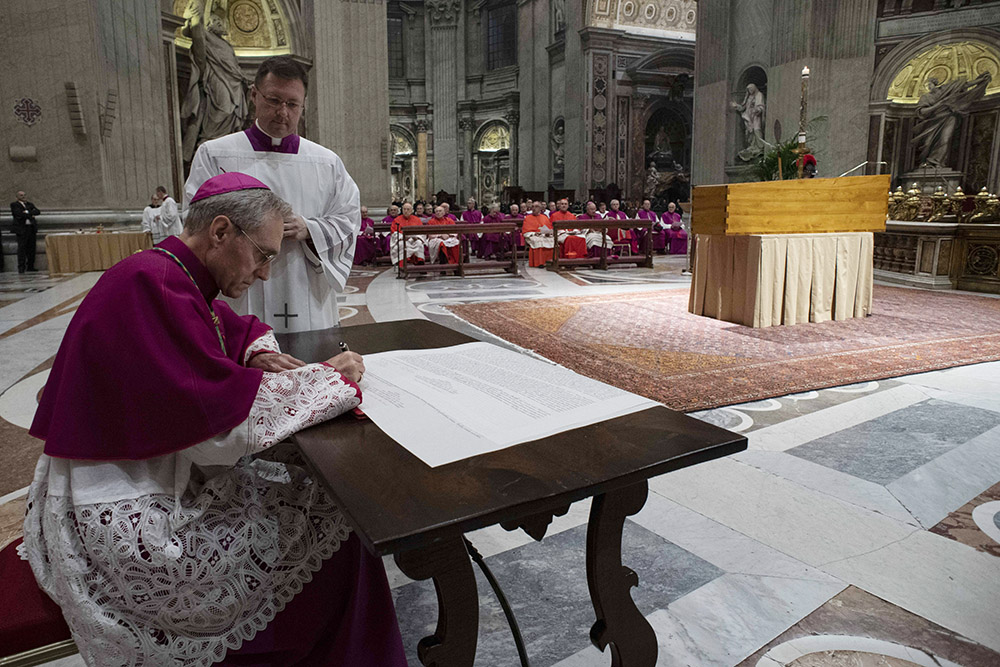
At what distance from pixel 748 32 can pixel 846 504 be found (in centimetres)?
1461

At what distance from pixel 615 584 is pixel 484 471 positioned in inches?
21.3

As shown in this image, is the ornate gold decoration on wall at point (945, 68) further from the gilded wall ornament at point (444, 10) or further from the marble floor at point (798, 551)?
the gilded wall ornament at point (444, 10)

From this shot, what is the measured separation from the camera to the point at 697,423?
1.36 metres

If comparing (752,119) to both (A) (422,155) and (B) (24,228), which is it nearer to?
(B) (24,228)

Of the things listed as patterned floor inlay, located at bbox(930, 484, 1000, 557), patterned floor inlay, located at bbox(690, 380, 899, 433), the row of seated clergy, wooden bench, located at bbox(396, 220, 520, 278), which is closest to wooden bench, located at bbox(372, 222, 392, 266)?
the row of seated clergy

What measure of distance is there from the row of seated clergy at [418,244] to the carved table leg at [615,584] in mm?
10059

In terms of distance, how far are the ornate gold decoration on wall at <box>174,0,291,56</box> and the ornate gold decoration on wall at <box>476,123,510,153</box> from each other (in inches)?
502

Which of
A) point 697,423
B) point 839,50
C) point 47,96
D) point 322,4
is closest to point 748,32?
point 839,50

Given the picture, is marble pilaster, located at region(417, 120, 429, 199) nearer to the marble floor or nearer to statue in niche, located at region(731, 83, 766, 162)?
statue in niche, located at region(731, 83, 766, 162)

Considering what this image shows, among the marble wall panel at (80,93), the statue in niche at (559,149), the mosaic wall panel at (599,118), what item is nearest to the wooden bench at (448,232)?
the marble wall panel at (80,93)

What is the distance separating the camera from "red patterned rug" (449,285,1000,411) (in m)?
4.38

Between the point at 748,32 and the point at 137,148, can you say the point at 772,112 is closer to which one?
the point at 748,32

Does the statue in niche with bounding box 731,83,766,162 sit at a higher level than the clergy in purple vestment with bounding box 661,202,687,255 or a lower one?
higher

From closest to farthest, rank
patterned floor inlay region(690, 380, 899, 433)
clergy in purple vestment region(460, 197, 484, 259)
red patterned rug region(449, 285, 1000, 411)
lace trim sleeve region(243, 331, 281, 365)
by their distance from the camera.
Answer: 1. lace trim sleeve region(243, 331, 281, 365)
2. patterned floor inlay region(690, 380, 899, 433)
3. red patterned rug region(449, 285, 1000, 411)
4. clergy in purple vestment region(460, 197, 484, 259)
